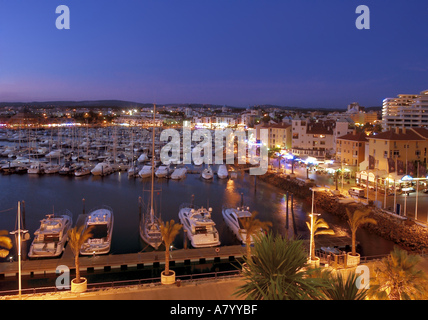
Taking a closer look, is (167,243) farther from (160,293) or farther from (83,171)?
(83,171)

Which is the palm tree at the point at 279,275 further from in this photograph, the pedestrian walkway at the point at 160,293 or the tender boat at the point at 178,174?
the tender boat at the point at 178,174

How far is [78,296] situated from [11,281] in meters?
4.31

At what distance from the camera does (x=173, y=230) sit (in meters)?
7.54

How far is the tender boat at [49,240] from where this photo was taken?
9.98 meters

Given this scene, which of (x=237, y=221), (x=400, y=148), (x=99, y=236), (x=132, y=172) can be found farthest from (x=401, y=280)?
(x=132, y=172)

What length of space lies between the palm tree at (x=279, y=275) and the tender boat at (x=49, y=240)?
7636 millimetres

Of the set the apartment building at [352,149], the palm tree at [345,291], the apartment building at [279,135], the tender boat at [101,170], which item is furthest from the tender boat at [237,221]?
the apartment building at [279,135]

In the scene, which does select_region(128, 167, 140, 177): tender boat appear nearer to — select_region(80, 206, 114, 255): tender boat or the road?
the road

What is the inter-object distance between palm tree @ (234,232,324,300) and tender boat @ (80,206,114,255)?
6.86 metres

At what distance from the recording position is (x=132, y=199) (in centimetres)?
1762

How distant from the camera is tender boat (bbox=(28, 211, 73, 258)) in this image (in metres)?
9.98

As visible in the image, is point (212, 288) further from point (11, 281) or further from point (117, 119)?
point (117, 119)
